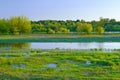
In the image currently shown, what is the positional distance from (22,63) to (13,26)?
73682 millimetres

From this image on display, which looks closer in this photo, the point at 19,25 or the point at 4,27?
the point at 4,27

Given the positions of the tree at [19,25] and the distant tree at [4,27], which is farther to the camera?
the tree at [19,25]

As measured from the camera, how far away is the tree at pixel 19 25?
311 ft

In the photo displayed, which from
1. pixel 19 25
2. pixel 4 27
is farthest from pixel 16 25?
pixel 4 27

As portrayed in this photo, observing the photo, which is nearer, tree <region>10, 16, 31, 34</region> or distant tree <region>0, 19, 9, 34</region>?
distant tree <region>0, 19, 9, 34</region>

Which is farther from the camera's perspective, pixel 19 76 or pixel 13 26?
pixel 13 26

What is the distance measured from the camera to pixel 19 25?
317 feet

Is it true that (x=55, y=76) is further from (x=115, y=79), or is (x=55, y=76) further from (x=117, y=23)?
(x=117, y=23)

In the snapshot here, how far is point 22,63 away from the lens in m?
22.5

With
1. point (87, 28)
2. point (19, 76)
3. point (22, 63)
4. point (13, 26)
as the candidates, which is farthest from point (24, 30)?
point (19, 76)

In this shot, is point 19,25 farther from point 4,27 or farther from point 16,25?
point 4,27

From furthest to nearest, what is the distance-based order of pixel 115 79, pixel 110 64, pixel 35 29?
pixel 35 29, pixel 110 64, pixel 115 79

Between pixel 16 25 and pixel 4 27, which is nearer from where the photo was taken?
pixel 4 27

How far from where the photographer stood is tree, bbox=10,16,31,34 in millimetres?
94812
